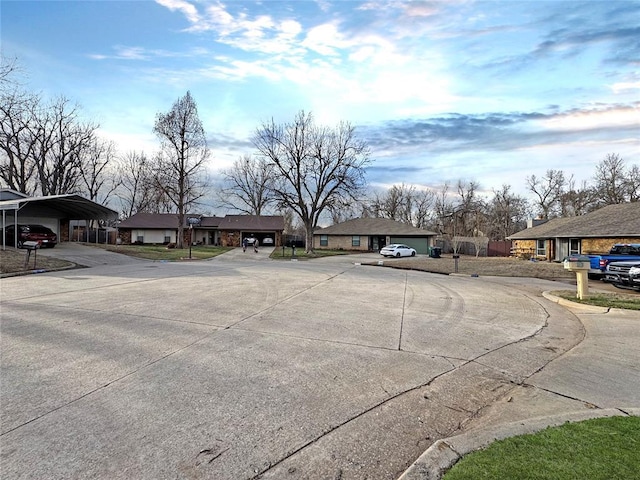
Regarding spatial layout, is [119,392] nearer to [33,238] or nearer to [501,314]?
[501,314]

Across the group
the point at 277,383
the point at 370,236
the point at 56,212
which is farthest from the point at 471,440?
the point at 370,236

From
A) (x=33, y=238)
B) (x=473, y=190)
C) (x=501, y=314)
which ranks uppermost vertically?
(x=473, y=190)

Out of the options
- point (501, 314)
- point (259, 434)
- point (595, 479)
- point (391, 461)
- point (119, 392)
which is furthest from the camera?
point (501, 314)

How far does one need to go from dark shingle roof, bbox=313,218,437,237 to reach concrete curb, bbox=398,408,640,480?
145 ft

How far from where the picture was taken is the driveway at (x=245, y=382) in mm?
2832

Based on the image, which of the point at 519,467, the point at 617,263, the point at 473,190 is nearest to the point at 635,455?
the point at 519,467

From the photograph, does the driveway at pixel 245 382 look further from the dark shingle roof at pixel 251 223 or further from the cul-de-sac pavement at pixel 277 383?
the dark shingle roof at pixel 251 223

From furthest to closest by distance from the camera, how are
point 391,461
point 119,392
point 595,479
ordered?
point 119,392 < point 391,461 < point 595,479

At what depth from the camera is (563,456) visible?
2781mm

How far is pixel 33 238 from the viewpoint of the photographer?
23312mm

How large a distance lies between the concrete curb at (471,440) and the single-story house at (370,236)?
4429 cm

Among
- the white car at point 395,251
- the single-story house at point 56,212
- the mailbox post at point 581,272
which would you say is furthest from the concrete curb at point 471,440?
the white car at point 395,251

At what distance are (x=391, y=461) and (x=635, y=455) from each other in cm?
176

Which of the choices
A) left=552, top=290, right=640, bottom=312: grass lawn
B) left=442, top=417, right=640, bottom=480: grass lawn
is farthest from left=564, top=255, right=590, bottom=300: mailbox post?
left=442, top=417, right=640, bottom=480: grass lawn
